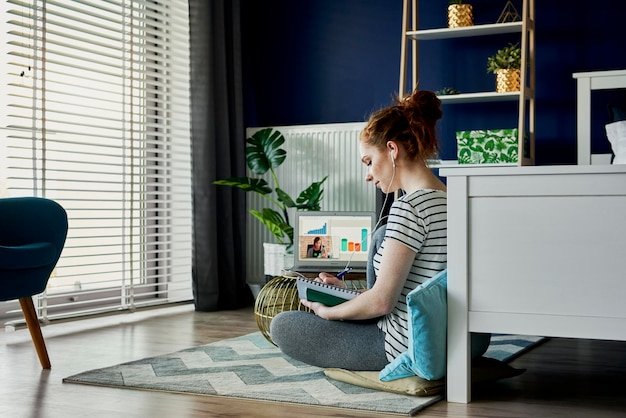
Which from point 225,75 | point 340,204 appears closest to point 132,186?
point 225,75

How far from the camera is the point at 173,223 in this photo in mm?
5004

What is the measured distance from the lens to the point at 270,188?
16.5ft

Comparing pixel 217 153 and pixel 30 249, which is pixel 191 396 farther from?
pixel 217 153

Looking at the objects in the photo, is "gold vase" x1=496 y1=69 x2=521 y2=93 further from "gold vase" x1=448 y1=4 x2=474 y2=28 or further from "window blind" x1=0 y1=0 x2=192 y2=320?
"window blind" x1=0 y1=0 x2=192 y2=320

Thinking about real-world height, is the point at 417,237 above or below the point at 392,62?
below

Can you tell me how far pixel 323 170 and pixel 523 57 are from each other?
1413mm

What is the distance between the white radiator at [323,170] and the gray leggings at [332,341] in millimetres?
2319

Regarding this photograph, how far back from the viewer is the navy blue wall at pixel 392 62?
177 inches

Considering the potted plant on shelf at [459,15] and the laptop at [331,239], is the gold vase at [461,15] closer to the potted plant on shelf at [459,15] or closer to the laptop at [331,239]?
the potted plant on shelf at [459,15]

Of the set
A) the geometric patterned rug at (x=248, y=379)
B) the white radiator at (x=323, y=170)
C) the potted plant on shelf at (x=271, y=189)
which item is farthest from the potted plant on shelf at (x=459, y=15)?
the geometric patterned rug at (x=248, y=379)

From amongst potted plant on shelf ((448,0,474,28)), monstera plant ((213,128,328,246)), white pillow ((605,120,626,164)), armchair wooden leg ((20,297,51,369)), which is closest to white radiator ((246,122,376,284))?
monstera plant ((213,128,328,246))

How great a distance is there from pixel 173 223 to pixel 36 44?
146 centimetres

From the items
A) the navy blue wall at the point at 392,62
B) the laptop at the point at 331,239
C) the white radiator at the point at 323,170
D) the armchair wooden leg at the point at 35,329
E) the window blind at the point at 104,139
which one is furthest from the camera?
the white radiator at the point at 323,170

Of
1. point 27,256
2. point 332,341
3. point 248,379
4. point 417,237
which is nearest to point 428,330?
point 417,237
